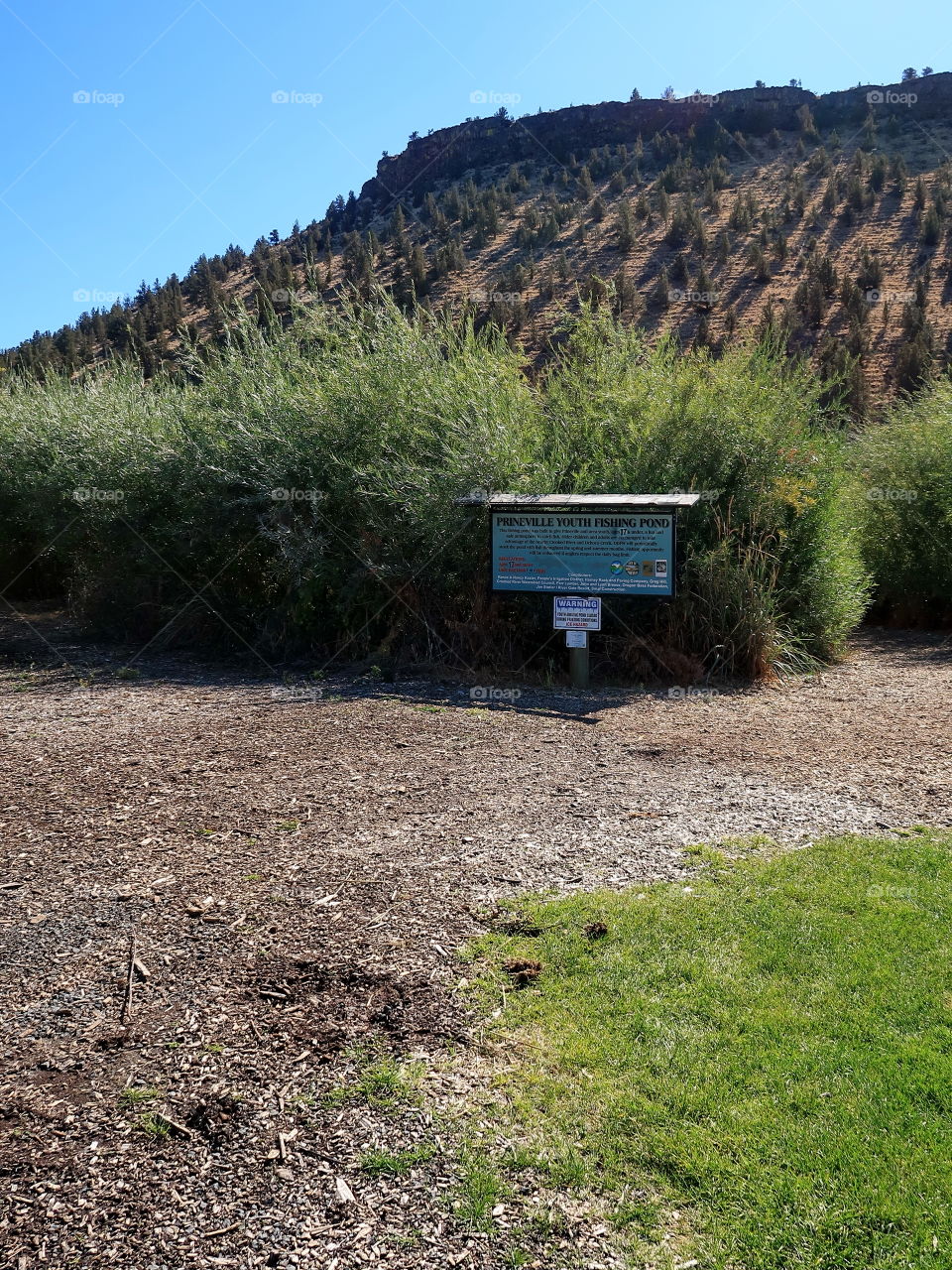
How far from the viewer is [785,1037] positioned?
129 inches

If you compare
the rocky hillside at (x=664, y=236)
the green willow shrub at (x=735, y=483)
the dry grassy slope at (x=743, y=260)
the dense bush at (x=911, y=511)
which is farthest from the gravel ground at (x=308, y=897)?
the dry grassy slope at (x=743, y=260)

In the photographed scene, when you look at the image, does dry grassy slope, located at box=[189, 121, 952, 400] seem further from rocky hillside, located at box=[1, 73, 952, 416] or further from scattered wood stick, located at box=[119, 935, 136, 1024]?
scattered wood stick, located at box=[119, 935, 136, 1024]

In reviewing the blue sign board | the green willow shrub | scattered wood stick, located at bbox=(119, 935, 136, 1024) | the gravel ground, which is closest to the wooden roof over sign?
the blue sign board

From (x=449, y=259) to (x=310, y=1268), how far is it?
102 feet

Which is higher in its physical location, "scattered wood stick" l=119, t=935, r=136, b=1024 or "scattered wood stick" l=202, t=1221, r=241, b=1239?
"scattered wood stick" l=119, t=935, r=136, b=1024

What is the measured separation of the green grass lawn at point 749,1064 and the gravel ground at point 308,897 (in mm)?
250

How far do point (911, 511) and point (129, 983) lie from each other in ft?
45.0

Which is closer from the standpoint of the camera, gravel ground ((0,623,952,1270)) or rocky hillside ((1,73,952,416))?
gravel ground ((0,623,952,1270))

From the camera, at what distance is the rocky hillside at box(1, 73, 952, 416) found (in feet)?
86.7

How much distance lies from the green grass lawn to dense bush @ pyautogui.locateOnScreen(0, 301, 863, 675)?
18.3ft

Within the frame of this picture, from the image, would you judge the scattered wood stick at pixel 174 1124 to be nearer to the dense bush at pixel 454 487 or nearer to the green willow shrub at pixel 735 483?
the dense bush at pixel 454 487

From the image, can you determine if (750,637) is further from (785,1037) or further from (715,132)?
(715,132)

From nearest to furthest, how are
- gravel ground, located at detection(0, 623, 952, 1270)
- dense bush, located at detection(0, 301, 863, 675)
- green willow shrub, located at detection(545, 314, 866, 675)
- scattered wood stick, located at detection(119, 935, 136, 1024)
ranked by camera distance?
gravel ground, located at detection(0, 623, 952, 1270)
scattered wood stick, located at detection(119, 935, 136, 1024)
green willow shrub, located at detection(545, 314, 866, 675)
dense bush, located at detection(0, 301, 863, 675)

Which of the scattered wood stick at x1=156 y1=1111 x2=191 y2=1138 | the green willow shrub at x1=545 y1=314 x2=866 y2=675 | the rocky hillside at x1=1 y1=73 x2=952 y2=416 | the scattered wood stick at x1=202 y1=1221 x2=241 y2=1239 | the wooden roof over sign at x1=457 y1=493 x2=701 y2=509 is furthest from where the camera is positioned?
the rocky hillside at x1=1 y1=73 x2=952 y2=416
